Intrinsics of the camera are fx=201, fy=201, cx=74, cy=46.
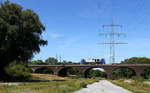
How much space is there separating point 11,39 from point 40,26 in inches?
284

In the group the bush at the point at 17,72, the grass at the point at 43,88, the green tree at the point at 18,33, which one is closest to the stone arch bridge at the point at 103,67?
the bush at the point at 17,72

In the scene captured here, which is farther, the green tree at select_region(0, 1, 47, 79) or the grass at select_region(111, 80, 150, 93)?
the green tree at select_region(0, 1, 47, 79)

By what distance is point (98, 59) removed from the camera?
9700cm

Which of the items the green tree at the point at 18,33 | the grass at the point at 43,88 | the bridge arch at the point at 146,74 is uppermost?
the green tree at the point at 18,33

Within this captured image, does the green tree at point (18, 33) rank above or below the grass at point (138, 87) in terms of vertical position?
above

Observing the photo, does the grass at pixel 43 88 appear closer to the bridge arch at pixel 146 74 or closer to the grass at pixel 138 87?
the grass at pixel 138 87

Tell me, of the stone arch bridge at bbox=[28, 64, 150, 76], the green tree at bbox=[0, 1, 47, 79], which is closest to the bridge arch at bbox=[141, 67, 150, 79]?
the stone arch bridge at bbox=[28, 64, 150, 76]

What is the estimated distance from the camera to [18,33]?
40531 millimetres

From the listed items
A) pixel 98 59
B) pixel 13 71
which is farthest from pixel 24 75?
pixel 98 59

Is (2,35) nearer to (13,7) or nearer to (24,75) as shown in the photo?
(13,7)

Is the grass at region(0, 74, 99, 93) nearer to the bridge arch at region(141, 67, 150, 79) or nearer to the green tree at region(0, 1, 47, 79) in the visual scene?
the green tree at region(0, 1, 47, 79)

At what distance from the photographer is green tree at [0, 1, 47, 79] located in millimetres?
37812

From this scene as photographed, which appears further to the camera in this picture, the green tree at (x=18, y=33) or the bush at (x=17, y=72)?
the bush at (x=17, y=72)

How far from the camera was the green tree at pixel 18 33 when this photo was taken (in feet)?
124
